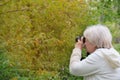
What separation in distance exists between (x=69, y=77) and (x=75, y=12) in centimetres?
116

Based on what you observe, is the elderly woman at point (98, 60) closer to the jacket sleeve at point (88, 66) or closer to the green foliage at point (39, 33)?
the jacket sleeve at point (88, 66)

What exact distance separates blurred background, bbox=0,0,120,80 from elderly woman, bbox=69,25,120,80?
178 cm

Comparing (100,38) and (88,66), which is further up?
(100,38)

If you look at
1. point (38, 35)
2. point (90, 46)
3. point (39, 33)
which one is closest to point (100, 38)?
point (90, 46)

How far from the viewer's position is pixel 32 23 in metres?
5.14

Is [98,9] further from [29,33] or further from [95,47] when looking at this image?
[95,47]

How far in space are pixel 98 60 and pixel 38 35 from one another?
7.29 ft

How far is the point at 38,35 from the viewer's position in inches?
192

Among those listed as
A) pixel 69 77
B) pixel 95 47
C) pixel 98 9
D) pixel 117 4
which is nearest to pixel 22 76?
pixel 69 77

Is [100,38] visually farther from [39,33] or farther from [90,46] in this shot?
[39,33]

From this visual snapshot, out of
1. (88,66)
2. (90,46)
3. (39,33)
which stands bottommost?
(39,33)

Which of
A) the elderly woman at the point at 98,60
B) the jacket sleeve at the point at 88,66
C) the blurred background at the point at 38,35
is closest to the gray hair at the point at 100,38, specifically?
the elderly woman at the point at 98,60

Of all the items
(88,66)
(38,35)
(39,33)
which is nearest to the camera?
(88,66)

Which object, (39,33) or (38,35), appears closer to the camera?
(38,35)
